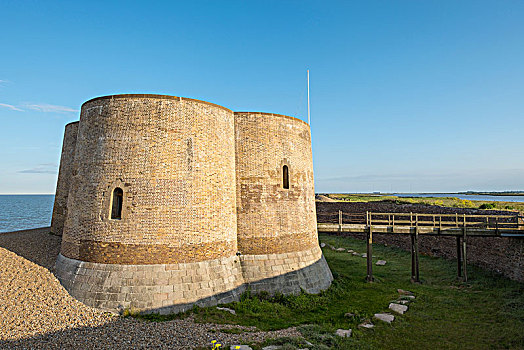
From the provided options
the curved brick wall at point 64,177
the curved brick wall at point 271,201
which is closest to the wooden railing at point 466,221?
the curved brick wall at point 271,201

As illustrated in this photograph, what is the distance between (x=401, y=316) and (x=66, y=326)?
1202 centimetres

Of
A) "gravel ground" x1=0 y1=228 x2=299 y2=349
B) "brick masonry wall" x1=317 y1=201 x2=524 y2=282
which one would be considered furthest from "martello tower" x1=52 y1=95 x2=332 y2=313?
"brick masonry wall" x1=317 y1=201 x2=524 y2=282

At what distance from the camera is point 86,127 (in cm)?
1332

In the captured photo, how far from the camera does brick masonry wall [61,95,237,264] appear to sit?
11758 millimetres

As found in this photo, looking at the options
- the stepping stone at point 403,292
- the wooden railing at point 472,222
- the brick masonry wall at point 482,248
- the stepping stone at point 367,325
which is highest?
the wooden railing at point 472,222

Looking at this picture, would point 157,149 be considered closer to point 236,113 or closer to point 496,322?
point 236,113

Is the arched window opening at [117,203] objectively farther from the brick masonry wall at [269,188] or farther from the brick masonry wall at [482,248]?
the brick masonry wall at [482,248]

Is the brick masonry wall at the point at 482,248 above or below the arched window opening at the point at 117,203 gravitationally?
below

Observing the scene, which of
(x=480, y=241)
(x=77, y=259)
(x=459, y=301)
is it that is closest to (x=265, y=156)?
(x=77, y=259)

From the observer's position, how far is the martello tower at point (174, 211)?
11.4 m

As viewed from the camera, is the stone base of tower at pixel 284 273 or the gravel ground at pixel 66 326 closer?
the gravel ground at pixel 66 326

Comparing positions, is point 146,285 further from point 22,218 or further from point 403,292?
point 22,218

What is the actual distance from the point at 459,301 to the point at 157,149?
50.8 ft

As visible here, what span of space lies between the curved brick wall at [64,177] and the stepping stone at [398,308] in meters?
18.5
